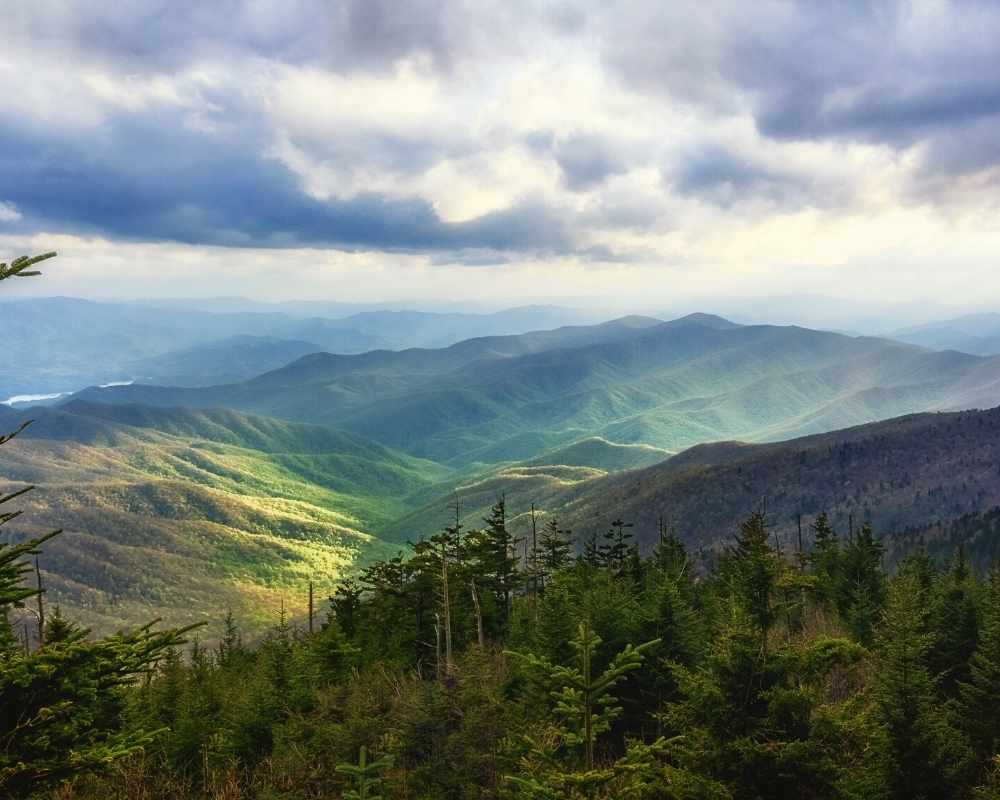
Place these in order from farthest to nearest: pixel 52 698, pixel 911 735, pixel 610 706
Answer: pixel 610 706
pixel 911 735
pixel 52 698

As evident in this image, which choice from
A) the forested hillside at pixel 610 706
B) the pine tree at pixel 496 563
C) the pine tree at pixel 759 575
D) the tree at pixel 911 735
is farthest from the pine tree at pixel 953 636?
the pine tree at pixel 496 563

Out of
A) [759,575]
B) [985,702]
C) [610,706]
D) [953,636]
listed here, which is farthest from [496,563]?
[759,575]

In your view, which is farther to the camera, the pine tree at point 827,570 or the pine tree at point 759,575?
the pine tree at point 827,570

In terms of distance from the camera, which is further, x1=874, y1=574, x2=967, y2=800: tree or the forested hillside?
x1=874, y1=574, x2=967, y2=800: tree

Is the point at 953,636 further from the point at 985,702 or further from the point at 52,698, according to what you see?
the point at 52,698

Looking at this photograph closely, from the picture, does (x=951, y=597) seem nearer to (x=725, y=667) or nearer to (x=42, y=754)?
(x=725, y=667)

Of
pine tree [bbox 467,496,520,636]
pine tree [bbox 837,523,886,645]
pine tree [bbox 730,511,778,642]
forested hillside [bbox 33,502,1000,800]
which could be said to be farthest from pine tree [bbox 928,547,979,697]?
pine tree [bbox 467,496,520,636]

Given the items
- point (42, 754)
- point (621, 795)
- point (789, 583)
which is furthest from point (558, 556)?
point (42, 754)

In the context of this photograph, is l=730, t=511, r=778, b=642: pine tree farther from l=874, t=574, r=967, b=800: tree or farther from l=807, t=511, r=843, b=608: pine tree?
l=807, t=511, r=843, b=608: pine tree

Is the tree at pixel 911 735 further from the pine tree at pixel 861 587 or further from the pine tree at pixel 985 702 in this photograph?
the pine tree at pixel 861 587

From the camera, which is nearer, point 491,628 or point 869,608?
point 869,608

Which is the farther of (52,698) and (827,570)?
(827,570)
